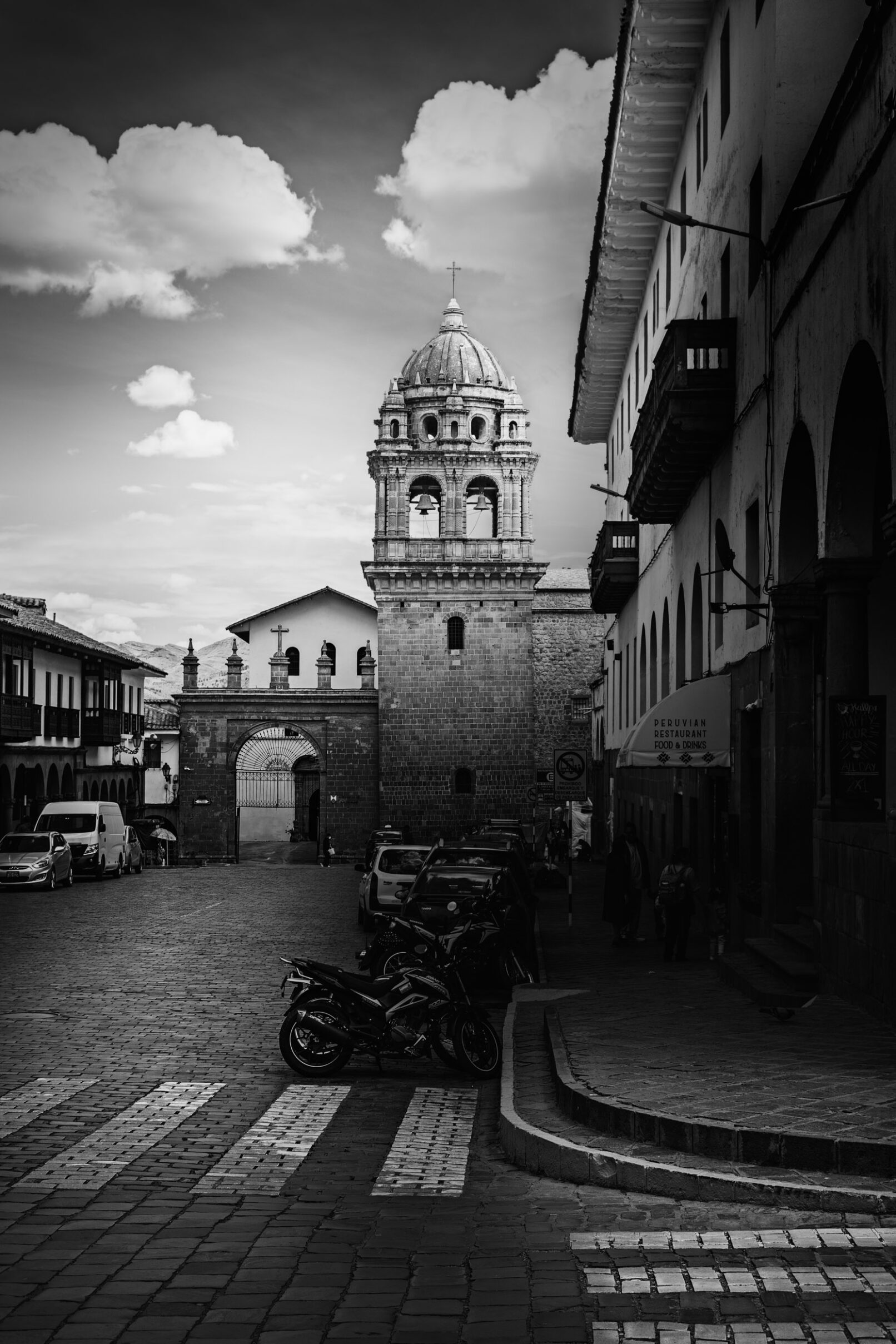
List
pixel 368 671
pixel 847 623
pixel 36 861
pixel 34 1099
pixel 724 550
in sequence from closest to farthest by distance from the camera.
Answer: pixel 34 1099, pixel 847 623, pixel 724 550, pixel 36 861, pixel 368 671

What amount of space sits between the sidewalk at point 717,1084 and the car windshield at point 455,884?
12.1ft

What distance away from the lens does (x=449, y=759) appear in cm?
5941

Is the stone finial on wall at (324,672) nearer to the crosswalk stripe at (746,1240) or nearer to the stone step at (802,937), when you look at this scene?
the stone step at (802,937)

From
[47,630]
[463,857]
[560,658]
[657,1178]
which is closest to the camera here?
[657,1178]

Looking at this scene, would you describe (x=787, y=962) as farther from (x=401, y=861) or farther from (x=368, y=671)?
(x=368, y=671)

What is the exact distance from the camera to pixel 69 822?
129 ft

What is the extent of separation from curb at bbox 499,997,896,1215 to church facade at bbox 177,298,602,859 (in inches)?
1980

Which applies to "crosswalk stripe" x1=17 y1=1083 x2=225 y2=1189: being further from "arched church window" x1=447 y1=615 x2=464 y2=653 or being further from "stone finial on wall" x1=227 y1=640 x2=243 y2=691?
"stone finial on wall" x1=227 y1=640 x2=243 y2=691

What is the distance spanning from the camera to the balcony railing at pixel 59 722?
2061 inches

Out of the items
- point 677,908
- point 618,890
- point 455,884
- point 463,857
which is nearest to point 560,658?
point 618,890

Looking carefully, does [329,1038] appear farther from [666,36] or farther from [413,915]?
[666,36]

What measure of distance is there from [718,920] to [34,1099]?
29.8 ft

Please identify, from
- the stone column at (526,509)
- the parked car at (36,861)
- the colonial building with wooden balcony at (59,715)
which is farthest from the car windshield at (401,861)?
the stone column at (526,509)

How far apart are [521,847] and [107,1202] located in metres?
27.5
